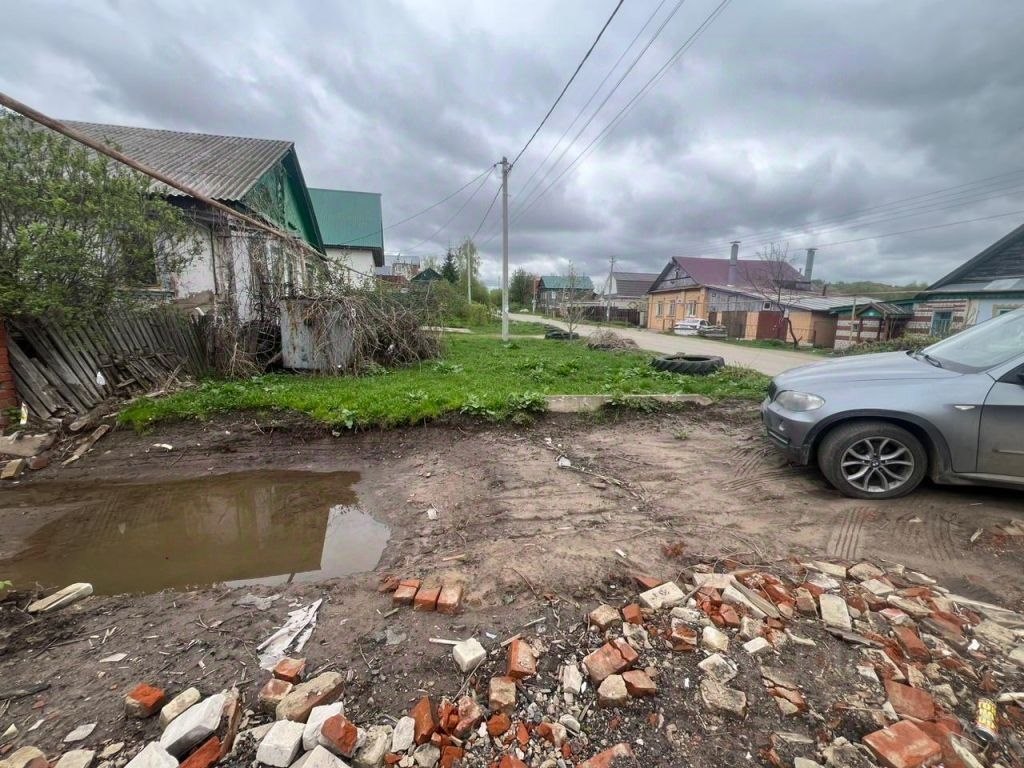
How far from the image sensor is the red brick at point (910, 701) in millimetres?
1720

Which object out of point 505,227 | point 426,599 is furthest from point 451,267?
point 426,599

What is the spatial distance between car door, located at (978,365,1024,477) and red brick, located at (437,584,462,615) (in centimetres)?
416

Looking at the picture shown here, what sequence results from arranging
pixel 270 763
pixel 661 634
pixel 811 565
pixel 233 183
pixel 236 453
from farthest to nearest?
pixel 233 183
pixel 236 453
pixel 811 565
pixel 661 634
pixel 270 763

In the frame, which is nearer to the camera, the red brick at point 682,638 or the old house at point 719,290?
the red brick at point 682,638

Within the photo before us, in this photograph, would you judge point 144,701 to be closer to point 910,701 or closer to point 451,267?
point 910,701

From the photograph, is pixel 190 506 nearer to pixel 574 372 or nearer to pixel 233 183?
pixel 574 372

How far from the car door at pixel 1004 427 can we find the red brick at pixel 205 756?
17.1ft

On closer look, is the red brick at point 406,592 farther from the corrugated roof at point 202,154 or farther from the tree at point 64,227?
the corrugated roof at point 202,154

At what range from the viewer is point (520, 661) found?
78.0 inches

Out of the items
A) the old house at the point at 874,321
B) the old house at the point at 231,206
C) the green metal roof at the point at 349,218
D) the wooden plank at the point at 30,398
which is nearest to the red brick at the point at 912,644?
the wooden plank at the point at 30,398

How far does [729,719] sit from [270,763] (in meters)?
1.78

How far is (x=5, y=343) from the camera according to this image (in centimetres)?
502

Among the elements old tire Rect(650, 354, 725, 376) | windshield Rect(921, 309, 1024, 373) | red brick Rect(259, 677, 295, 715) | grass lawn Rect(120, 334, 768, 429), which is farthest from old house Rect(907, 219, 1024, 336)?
red brick Rect(259, 677, 295, 715)

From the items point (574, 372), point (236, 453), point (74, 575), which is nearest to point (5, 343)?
point (236, 453)
